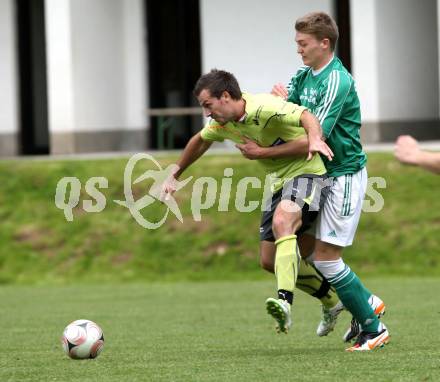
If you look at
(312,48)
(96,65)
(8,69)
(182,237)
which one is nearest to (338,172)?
(312,48)

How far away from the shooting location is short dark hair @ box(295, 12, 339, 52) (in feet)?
26.7

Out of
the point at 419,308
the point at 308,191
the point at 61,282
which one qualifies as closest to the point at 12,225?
the point at 61,282

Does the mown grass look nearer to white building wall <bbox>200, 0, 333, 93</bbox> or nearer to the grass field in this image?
the grass field

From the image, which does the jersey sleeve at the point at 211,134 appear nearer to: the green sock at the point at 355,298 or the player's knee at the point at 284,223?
the player's knee at the point at 284,223

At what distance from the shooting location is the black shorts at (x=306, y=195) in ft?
26.3

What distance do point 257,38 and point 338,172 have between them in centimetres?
1653

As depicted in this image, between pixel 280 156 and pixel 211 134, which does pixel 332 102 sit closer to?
pixel 280 156

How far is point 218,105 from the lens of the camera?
8109 mm

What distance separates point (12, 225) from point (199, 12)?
23.6ft

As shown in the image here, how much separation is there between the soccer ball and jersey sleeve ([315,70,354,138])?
6.22 feet

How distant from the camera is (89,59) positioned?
2472 centimetres

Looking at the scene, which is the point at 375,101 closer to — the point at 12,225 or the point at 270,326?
the point at 12,225

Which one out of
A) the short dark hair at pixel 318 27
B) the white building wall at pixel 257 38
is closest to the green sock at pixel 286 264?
the short dark hair at pixel 318 27

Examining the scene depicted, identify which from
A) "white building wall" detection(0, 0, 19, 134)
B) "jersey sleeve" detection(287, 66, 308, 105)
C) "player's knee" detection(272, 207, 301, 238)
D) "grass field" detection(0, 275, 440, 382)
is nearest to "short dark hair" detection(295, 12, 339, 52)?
"jersey sleeve" detection(287, 66, 308, 105)
